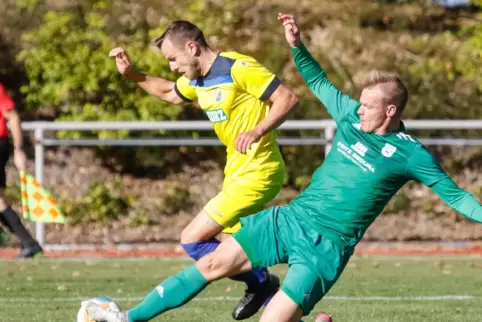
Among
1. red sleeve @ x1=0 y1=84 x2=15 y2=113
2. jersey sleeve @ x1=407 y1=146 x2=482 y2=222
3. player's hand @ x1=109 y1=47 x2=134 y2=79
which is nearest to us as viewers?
jersey sleeve @ x1=407 y1=146 x2=482 y2=222

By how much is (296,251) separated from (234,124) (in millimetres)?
1612

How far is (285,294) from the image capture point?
5.96 m

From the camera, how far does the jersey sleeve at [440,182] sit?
585cm

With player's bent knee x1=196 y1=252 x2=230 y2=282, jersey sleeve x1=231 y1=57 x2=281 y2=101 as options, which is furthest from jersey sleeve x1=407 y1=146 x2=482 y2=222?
jersey sleeve x1=231 y1=57 x2=281 y2=101

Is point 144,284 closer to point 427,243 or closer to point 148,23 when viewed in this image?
point 427,243

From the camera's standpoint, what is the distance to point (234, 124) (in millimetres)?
7500

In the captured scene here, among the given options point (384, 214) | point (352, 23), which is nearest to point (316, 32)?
point (352, 23)

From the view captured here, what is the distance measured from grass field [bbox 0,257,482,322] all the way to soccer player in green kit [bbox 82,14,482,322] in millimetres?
1587

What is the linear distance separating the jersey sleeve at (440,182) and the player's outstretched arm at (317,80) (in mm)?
541

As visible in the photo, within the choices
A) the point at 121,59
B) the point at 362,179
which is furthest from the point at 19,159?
the point at 362,179

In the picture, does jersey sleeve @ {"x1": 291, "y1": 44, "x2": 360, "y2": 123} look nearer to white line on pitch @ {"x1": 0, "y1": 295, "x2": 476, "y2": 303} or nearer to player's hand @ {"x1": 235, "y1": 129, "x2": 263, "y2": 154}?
player's hand @ {"x1": 235, "y1": 129, "x2": 263, "y2": 154}

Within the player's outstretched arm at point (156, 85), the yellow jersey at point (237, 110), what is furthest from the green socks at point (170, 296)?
the player's outstretched arm at point (156, 85)

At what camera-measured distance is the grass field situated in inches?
317

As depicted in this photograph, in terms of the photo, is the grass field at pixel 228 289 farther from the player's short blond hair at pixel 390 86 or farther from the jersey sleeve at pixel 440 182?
the player's short blond hair at pixel 390 86
